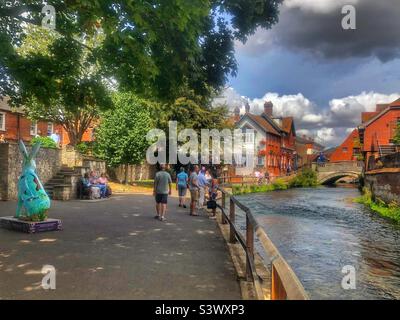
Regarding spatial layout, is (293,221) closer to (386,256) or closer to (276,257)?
(386,256)

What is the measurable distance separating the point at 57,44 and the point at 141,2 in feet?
14.2

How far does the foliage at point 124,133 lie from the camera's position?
30281 millimetres

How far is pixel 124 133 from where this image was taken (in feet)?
100

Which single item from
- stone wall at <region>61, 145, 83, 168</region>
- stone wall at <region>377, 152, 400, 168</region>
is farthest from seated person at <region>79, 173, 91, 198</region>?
stone wall at <region>377, 152, 400, 168</region>

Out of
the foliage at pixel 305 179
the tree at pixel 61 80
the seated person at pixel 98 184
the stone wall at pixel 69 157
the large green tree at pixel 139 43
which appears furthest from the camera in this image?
the foliage at pixel 305 179

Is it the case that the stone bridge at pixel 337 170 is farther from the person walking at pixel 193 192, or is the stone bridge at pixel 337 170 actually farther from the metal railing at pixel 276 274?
the metal railing at pixel 276 274

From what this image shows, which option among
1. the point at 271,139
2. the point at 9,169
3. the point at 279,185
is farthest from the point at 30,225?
the point at 271,139

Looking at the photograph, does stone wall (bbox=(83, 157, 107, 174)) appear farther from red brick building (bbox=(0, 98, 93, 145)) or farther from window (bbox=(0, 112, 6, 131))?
window (bbox=(0, 112, 6, 131))

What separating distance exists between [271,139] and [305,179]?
12522 mm

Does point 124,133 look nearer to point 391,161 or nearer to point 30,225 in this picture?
point 391,161

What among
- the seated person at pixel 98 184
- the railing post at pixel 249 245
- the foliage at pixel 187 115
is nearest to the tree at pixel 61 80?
the railing post at pixel 249 245

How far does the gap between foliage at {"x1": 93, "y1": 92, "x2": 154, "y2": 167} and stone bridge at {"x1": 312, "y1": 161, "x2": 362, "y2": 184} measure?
129 ft

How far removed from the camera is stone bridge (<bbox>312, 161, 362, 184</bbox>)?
6172 centimetres
